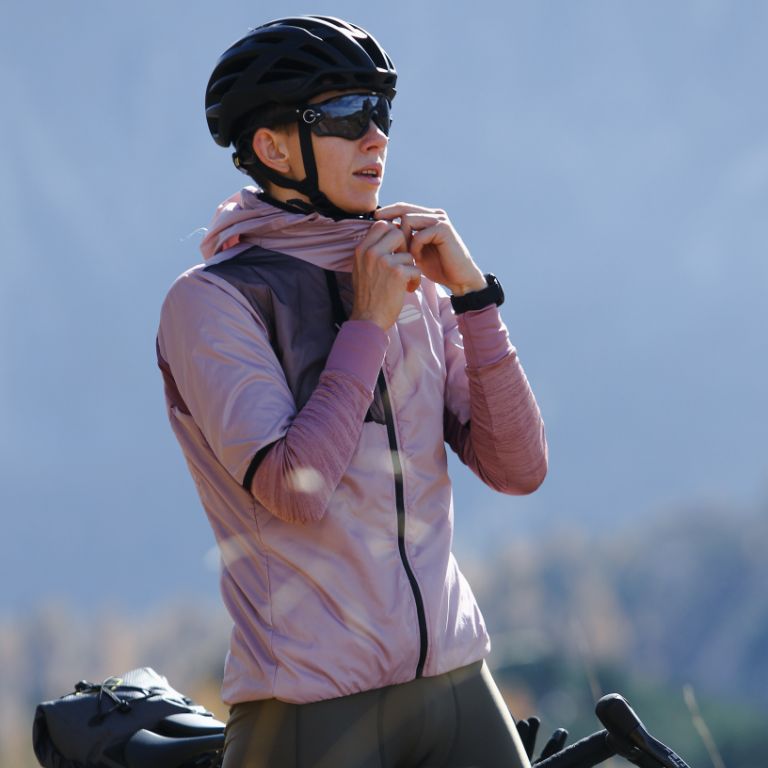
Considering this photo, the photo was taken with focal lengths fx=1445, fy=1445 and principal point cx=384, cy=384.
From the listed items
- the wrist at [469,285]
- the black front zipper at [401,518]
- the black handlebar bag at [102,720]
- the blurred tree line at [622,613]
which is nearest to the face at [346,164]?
the wrist at [469,285]

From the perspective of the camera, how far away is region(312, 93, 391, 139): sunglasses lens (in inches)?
121

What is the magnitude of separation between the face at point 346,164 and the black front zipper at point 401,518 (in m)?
0.43

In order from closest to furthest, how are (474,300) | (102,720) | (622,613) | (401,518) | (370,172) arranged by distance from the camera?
1. (401,518)
2. (474,300)
3. (370,172)
4. (102,720)
5. (622,613)

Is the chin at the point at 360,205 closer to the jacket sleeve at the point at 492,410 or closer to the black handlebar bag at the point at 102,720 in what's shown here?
the jacket sleeve at the point at 492,410

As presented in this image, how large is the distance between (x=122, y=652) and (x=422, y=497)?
75578 millimetres

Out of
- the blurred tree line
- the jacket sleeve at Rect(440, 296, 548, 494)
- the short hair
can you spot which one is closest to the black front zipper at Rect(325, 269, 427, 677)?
the jacket sleeve at Rect(440, 296, 548, 494)

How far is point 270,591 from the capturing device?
2746 millimetres

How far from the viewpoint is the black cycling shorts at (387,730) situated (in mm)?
2719

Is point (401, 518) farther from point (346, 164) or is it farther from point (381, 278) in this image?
point (346, 164)

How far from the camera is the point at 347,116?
3.09 m

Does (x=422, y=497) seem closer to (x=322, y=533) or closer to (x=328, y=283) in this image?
(x=322, y=533)

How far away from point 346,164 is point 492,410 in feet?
2.03

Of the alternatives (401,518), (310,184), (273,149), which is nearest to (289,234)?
(310,184)

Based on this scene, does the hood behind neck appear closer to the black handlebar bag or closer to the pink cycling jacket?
the pink cycling jacket
